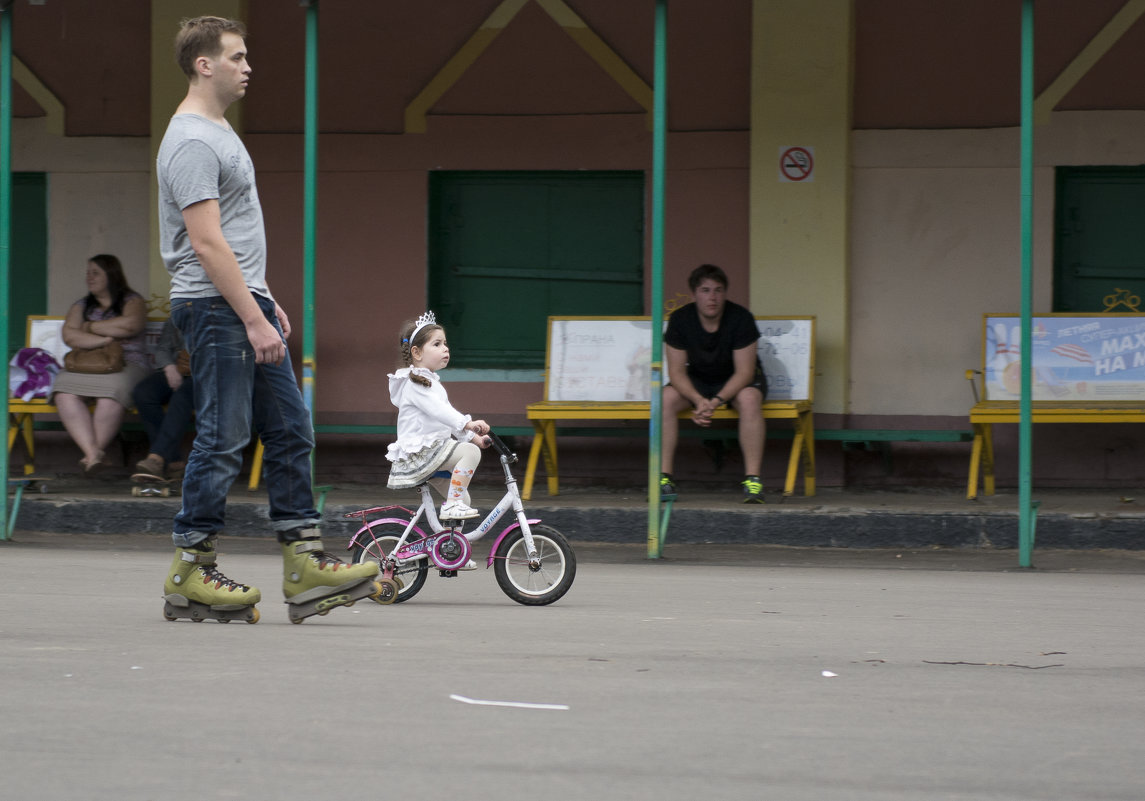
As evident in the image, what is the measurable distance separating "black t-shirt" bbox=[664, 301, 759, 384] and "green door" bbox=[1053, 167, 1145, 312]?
2.17 meters

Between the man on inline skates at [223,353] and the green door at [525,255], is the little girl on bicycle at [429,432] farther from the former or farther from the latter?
the green door at [525,255]

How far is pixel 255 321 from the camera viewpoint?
5484 millimetres

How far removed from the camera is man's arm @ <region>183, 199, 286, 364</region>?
5445 mm

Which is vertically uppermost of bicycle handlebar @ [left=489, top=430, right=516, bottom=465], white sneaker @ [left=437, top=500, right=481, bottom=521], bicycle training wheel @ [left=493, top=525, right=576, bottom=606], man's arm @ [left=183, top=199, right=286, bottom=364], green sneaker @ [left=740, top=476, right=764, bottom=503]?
man's arm @ [left=183, top=199, right=286, bottom=364]

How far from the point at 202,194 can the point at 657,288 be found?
3728mm

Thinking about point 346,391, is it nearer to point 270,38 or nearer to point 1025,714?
point 270,38

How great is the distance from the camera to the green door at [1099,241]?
34.6 ft

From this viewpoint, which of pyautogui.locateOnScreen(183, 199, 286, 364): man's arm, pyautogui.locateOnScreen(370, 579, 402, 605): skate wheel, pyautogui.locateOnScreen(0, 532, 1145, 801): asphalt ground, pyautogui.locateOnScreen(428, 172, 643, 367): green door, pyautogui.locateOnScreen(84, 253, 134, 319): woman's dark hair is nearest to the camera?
pyautogui.locateOnScreen(0, 532, 1145, 801): asphalt ground

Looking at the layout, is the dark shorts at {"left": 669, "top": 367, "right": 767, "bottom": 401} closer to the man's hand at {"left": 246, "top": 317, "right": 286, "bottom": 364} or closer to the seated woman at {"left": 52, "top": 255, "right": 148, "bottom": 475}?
the seated woman at {"left": 52, "top": 255, "right": 148, "bottom": 475}

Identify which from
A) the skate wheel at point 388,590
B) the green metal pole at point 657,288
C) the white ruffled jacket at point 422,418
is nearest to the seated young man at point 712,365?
the green metal pole at point 657,288

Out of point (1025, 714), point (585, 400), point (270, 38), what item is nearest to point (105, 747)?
point (1025, 714)

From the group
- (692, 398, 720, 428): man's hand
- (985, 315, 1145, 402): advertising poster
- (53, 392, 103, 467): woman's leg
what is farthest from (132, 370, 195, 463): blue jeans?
(985, 315, 1145, 402): advertising poster

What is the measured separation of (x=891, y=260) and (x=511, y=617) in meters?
5.29

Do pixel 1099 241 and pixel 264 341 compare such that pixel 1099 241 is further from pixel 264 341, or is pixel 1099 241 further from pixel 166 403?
pixel 264 341
